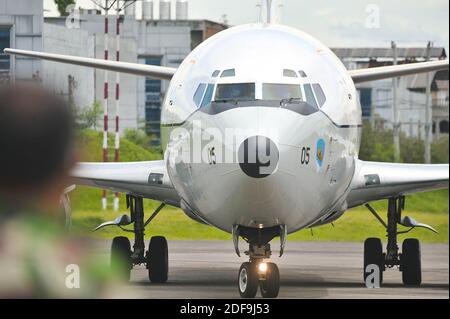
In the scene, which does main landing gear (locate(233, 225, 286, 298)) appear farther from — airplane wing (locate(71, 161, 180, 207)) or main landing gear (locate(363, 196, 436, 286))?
main landing gear (locate(363, 196, 436, 286))

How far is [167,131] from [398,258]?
5.08m

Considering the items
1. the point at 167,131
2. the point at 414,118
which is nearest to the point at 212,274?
the point at 167,131

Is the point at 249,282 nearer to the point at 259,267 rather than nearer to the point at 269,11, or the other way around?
the point at 259,267

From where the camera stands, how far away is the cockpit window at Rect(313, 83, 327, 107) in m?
12.9

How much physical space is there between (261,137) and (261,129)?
137mm

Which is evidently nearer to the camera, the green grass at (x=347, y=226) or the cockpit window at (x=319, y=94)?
the cockpit window at (x=319, y=94)

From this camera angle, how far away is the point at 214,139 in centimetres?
1196

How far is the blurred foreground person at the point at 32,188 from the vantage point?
2.40 meters

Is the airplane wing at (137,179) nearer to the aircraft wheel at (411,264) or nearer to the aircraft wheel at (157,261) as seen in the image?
the aircraft wheel at (157,261)

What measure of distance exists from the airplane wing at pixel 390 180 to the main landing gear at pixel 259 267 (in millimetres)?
2759

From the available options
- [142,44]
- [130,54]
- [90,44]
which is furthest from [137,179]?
[142,44]

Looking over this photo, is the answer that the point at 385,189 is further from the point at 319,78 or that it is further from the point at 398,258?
the point at 319,78

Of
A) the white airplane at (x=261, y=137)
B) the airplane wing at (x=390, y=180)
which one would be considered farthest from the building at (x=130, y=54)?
the airplane wing at (x=390, y=180)

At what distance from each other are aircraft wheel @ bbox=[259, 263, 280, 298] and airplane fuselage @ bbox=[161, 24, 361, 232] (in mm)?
522
